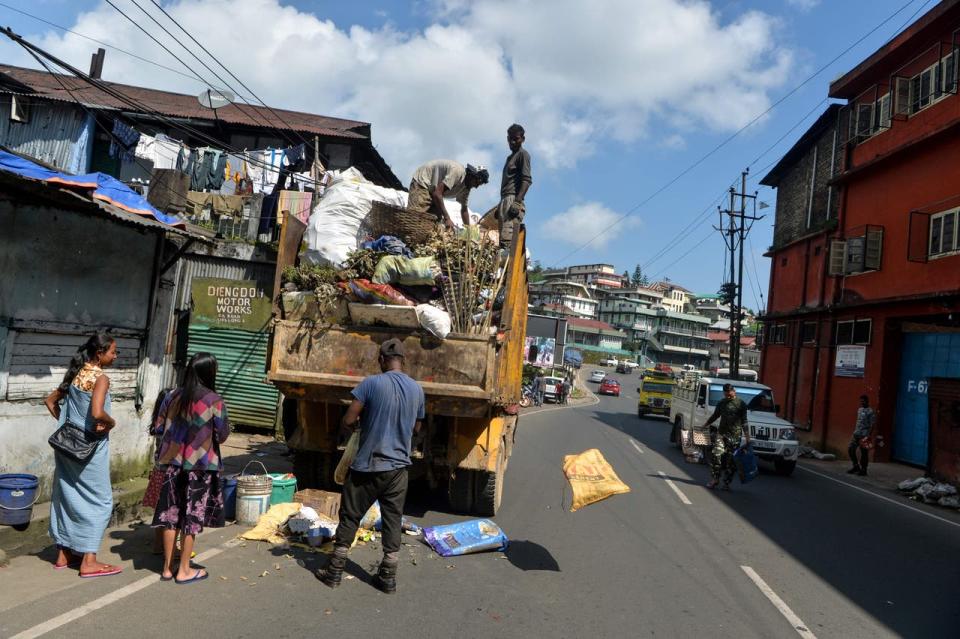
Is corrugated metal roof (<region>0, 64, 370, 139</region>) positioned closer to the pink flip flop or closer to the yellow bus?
the yellow bus

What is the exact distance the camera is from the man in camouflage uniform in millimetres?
10500

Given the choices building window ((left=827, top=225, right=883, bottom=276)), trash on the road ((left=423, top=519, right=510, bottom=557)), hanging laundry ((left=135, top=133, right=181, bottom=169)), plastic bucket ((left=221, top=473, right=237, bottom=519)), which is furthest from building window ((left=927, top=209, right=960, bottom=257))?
hanging laundry ((left=135, top=133, right=181, bottom=169))

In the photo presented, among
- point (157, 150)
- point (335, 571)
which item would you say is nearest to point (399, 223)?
point (335, 571)

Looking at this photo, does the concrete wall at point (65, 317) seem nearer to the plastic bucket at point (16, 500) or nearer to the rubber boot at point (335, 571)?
the plastic bucket at point (16, 500)

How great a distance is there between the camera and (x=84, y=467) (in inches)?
175

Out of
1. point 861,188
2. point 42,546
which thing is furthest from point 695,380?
point 42,546

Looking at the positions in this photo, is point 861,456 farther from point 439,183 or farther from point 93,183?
point 93,183

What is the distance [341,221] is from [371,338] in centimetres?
152

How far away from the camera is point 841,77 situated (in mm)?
20312

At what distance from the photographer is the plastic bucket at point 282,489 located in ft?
20.7

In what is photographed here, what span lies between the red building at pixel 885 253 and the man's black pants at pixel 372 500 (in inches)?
477

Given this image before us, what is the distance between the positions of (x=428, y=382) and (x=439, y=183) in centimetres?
277

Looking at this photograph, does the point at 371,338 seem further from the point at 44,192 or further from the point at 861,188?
the point at 861,188

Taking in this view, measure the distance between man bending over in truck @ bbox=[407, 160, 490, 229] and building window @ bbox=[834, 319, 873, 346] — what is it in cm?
1487
